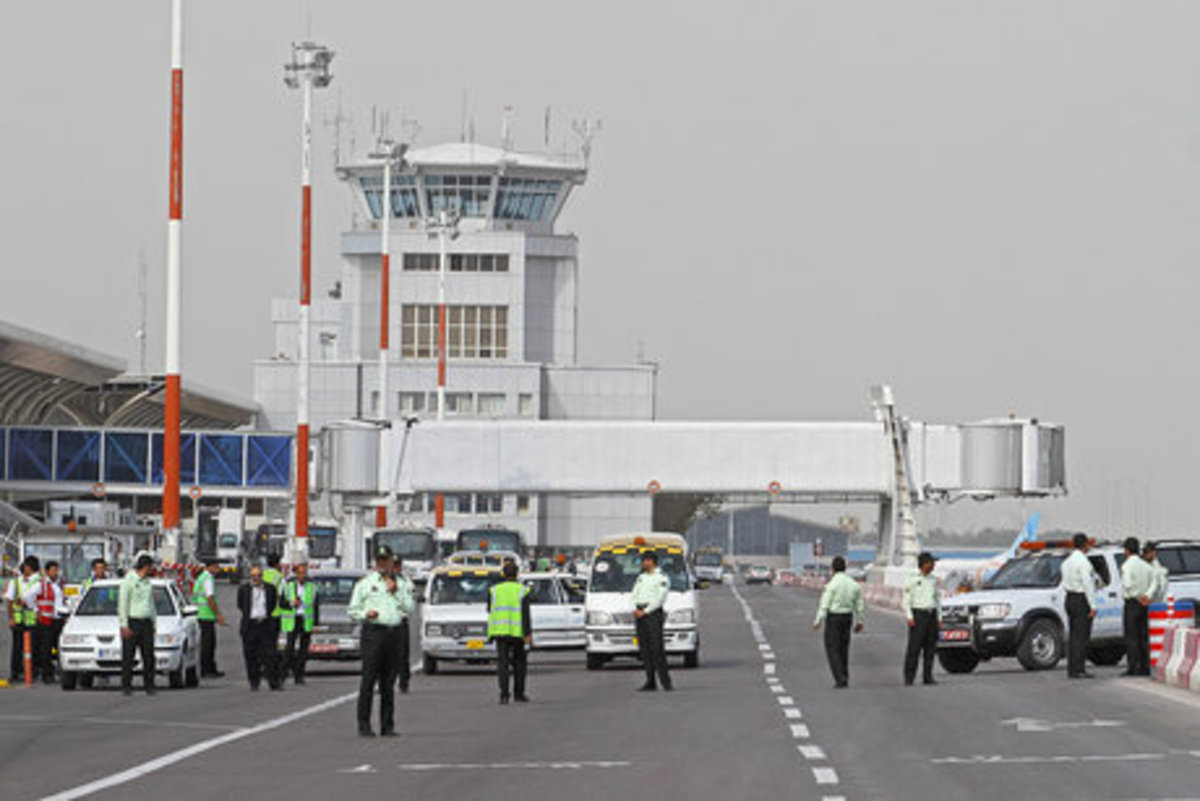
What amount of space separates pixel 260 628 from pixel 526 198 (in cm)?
10206

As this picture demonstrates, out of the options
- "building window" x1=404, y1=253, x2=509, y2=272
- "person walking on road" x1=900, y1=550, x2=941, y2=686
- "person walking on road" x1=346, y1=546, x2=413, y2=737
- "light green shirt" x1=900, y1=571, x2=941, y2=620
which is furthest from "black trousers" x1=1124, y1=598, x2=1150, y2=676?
"building window" x1=404, y1=253, x2=509, y2=272

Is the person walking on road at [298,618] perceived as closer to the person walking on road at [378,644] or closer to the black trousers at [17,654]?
the black trousers at [17,654]

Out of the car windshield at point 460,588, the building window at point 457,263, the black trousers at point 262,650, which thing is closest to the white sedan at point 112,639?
the black trousers at point 262,650

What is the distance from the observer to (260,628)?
3412 centimetres

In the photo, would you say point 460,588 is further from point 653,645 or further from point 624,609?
point 653,645

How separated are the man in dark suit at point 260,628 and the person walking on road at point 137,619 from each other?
5.06ft

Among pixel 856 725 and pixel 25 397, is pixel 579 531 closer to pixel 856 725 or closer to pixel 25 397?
pixel 25 397

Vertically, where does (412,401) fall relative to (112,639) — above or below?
above

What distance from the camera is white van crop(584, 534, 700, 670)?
124ft

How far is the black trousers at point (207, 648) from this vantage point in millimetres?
37312

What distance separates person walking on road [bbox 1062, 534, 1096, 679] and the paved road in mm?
389

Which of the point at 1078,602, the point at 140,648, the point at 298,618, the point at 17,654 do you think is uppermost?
the point at 1078,602

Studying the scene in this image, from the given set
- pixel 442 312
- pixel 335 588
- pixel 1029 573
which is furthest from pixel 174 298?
pixel 442 312

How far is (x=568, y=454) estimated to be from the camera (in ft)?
327
